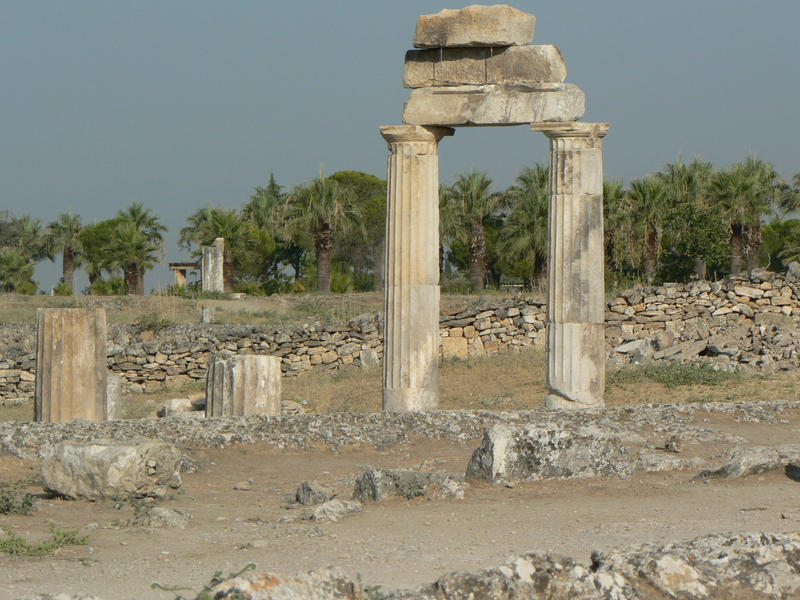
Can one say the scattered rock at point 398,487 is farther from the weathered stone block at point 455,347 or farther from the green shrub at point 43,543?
the weathered stone block at point 455,347

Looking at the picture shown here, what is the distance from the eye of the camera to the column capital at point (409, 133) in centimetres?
1525

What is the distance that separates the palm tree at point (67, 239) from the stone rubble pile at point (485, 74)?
45.5m

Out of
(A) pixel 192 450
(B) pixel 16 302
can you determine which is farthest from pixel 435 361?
(B) pixel 16 302

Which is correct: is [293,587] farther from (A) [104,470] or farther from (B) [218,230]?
(B) [218,230]

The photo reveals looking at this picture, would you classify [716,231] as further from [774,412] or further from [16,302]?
[774,412]

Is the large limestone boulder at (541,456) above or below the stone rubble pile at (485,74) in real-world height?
below

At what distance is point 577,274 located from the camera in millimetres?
15305

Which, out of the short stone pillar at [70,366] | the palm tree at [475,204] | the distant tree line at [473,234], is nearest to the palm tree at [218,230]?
the distant tree line at [473,234]

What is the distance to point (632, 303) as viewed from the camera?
24.4 meters

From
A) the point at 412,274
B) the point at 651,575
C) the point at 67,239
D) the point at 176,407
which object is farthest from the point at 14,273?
the point at 651,575

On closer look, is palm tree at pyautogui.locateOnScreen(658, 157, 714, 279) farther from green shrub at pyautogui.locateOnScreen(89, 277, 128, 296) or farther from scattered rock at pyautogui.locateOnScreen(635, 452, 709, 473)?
scattered rock at pyautogui.locateOnScreen(635, 452, 709, 473)

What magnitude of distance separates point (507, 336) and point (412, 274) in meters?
8.37

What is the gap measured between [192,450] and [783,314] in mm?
15245

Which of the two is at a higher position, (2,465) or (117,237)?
(117,237)
